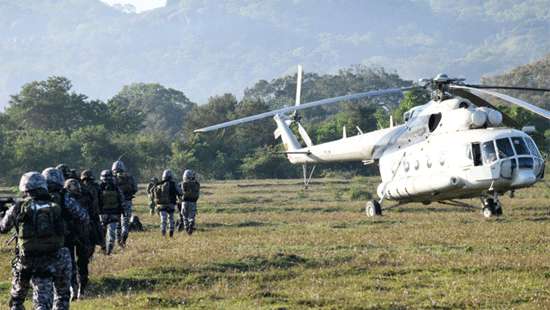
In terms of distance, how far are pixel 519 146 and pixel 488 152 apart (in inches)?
32.3

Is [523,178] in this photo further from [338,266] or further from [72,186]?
[72,186]

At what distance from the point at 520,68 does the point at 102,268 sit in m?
164

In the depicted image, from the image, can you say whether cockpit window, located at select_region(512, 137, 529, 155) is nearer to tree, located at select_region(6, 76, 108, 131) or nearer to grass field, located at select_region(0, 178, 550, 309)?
grass field, located at select_region(0, 178, 550, 309)

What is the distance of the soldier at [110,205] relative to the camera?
1905 centimetres

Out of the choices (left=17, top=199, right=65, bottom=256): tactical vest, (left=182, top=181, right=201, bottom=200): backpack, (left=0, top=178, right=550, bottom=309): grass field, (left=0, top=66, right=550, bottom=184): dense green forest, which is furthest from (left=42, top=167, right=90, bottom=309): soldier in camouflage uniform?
(left=0, top=66, right=550, bottom=184): dense green forest

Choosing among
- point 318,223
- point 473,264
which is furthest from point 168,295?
point 318,223

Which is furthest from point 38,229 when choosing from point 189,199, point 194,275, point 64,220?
point 189,199

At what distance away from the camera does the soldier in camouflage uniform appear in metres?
11.0

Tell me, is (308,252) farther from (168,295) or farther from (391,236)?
(168,295)

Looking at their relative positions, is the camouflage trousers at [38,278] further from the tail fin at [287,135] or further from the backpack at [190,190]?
the tail fin at [287,135]

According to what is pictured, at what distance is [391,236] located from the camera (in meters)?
21.2

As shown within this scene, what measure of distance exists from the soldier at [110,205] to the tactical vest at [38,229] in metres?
8.28

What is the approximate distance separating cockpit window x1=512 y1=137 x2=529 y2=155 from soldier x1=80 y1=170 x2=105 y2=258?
1177 cm

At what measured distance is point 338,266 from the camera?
52.5 ft
